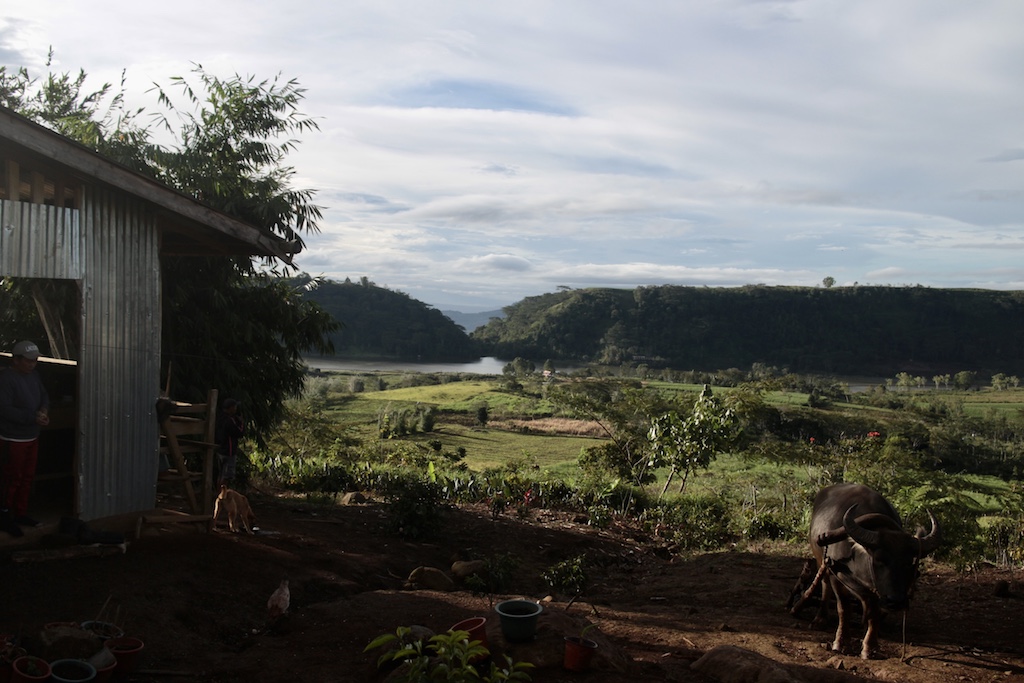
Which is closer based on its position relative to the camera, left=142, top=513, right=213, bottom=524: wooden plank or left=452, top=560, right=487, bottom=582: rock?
left=142, top=513, right=213, bottom=524: wooden plank

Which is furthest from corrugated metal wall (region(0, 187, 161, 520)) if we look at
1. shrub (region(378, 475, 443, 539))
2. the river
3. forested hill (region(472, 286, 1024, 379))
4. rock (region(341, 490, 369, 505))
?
forested hill (region(472, 286, 1024, 379))

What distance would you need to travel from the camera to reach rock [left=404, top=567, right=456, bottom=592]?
8312 mm

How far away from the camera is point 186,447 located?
8.66 m

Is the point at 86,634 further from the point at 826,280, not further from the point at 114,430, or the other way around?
the point at 826,280

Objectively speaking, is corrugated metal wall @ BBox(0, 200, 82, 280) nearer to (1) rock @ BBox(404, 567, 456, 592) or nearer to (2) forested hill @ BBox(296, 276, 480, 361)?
(1) rock @ BBox(404, 567, 456, 592)

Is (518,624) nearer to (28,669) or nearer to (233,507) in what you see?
(28,669)

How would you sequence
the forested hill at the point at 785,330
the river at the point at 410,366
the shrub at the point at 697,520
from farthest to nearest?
the forested hill at the point at 785,330
the river at the point at 410,366
the shrub at the point at 697,520

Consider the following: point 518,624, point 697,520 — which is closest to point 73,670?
point 518,624

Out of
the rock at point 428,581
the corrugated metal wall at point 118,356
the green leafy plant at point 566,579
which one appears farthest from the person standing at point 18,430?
the green leafy plant at point 566,579

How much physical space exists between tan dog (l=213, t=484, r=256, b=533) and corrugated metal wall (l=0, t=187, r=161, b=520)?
921mm

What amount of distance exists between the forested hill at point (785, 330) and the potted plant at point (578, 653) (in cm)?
8082

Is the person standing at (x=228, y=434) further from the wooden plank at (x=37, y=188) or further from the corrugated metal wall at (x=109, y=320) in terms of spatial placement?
the wooden plank at (x=37, y=188)

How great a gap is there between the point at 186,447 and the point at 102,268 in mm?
2240

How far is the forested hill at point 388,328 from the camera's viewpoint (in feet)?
277
